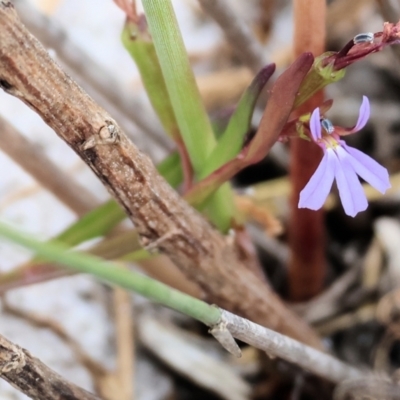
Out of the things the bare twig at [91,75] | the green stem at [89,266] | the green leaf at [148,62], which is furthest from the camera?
the bare twig at [91,75]

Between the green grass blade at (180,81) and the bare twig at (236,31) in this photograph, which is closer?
the green grass blade at (180,81)

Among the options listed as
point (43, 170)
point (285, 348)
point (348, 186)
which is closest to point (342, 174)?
point (348, 186)

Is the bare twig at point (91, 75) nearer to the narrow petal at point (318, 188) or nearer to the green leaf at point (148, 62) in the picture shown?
the green leaf at point (148, 62)

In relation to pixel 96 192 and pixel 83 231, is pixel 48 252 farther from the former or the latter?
pixel 96 192

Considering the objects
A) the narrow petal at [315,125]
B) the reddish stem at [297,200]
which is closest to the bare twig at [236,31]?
the reddish stem at [297,200]

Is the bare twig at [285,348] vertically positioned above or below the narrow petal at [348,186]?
below

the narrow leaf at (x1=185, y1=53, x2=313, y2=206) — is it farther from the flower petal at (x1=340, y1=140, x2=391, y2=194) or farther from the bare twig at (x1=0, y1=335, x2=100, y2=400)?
the bare twig at (x1=0, y1=335, x2=100, y2=400)

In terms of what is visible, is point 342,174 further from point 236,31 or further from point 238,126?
point 236,31
